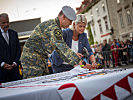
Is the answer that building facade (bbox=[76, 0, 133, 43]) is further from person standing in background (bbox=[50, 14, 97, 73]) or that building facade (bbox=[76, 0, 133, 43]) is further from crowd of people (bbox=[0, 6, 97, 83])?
crowd of people (bbox=[0, 6, 97, 83])

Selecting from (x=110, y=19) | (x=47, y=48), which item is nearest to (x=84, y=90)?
(x=47, y=48)

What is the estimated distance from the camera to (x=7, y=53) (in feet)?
10.1

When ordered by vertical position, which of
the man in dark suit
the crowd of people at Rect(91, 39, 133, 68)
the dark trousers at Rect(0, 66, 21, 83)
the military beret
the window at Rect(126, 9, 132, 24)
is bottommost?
the crowd of people at Rect(91, 39, 133, 68)

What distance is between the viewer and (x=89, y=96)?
4.75 feet

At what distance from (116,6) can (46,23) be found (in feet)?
93.3

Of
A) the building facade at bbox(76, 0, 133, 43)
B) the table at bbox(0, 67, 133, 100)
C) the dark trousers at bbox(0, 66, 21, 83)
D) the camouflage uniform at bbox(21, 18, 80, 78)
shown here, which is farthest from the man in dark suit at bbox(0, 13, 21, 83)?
the building facade at bbox(76, 0, 133, 43)

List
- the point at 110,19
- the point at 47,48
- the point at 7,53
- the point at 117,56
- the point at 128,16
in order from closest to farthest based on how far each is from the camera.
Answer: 1. the point at 47,48
2. the point at 7,53
3. the point at 117,56
4. the point at 128,16
5. the point at 110,19

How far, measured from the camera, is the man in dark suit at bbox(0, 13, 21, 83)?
298cm

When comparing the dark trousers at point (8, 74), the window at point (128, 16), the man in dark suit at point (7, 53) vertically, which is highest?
the window at point (128, 16)

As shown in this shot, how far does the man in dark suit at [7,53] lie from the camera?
2.98 metres

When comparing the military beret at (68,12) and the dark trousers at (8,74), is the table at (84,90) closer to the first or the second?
the military beret at (68,12)

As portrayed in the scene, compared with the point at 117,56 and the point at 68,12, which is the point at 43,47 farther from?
the point at 117,56

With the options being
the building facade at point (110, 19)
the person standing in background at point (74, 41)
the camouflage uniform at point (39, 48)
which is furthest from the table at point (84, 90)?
the building facade at point (110, 19)

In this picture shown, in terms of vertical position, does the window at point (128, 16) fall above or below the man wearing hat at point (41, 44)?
above
